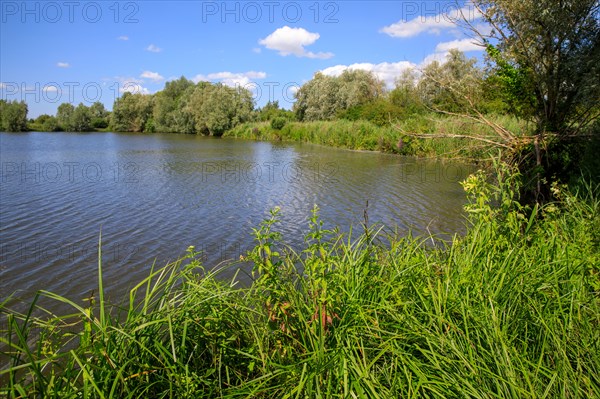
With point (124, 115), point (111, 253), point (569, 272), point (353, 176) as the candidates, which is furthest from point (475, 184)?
point (124, 115)

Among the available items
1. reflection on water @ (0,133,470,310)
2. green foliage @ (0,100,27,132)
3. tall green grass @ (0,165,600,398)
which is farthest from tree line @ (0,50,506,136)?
tall green grass @ (0,165,600,398)

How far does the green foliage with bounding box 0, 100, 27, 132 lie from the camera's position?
6210 centimetres

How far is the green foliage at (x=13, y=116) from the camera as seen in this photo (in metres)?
62.1

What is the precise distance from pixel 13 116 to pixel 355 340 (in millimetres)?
76228

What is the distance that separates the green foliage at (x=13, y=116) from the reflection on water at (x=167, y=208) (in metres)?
52.5

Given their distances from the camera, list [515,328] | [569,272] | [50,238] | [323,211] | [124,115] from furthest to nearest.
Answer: [124,115], [323,211], [50,238], [569,272], [515,328]

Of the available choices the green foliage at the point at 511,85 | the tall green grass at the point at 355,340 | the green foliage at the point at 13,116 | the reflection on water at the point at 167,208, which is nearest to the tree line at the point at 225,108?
the green foliage at the point at 13,116

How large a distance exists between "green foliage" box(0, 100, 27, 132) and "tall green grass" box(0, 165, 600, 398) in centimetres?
7463

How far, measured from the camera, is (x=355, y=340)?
2.48m

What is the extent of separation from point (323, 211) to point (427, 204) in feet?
10.8

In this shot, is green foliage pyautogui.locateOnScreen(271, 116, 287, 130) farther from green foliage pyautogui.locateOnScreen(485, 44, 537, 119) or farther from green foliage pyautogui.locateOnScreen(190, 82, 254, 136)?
green foliage pyautogui.locateOnScreen(485, 44, 537, 119)

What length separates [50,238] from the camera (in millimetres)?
8430

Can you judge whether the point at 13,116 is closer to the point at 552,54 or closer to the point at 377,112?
the point at 377,112

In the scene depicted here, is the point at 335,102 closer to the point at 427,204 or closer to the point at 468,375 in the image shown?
the point at 427,204
